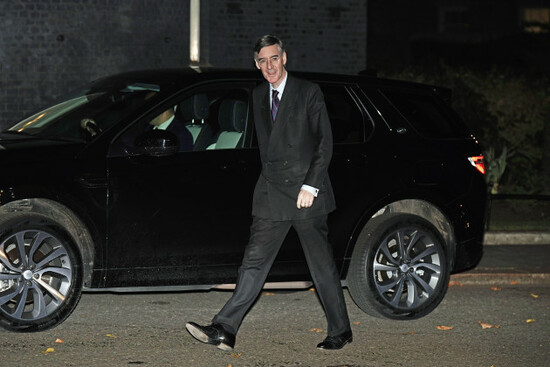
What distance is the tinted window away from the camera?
8125 mm

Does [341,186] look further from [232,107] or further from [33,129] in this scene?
[33,129]

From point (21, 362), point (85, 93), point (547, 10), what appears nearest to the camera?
point (21, 362)

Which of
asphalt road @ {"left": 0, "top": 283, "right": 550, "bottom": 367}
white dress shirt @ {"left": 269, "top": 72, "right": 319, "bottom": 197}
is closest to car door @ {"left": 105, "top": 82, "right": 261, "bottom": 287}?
asphalt road @ {"left": 0, "top": 283, "right": 550, "bottom": 367}

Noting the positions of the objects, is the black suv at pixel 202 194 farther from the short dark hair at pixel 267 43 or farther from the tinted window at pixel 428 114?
the short dark hair at pixel 267 43

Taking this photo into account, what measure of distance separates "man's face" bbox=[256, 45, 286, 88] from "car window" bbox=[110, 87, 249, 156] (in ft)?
3.03

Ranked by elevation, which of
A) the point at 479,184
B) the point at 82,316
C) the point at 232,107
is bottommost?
the point at 82,316

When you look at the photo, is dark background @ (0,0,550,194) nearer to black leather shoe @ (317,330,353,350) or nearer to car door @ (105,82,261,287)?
car door @ (105,82,261,287)

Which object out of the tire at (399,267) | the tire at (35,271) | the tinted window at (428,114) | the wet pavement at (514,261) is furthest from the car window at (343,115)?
the wet pavement at (514,261)

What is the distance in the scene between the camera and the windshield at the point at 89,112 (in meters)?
7.39

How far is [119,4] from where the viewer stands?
1516 centimetres

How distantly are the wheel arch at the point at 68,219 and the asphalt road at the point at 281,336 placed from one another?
485 millimetres

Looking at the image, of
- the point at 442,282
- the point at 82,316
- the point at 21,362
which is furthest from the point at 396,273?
the point at 21,362

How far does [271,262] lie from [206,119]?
129 cm

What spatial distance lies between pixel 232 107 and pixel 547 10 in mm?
39366
